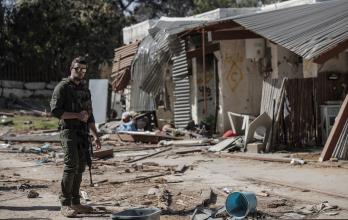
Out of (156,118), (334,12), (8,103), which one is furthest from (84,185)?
(8,103)

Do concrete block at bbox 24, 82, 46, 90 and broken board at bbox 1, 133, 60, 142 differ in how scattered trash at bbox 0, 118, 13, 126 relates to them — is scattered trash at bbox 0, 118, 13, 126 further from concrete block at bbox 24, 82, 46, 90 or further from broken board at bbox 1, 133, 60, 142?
concrete block at bbox 24, 82, 46, 90

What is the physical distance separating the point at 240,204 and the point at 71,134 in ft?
7.31

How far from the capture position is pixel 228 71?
17.0 metres

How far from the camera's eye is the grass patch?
2130 cm

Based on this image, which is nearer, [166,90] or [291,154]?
[291,154]

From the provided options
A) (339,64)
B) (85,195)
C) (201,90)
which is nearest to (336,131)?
(339,64)

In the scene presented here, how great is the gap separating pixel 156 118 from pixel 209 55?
10.5ft

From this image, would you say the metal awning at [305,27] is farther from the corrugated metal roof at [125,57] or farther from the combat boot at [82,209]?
the corrugated metal roof at [125,57]

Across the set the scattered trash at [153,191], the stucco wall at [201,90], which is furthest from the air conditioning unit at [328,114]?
the scattered trash at [153,191]

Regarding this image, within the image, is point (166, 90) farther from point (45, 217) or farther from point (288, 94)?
point (45, 217)

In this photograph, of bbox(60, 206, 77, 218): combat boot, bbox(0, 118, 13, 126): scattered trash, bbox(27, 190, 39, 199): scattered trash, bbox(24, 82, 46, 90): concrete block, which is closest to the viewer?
bbox(60, 206, 77, 218): combat boot

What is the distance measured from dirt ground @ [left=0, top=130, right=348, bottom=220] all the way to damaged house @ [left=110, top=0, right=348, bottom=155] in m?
1.68

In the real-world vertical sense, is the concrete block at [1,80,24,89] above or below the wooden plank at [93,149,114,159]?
above

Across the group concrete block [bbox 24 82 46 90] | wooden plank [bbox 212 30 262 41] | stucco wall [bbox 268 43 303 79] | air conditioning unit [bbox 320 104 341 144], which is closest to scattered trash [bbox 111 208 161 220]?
air conditioning unit [bbox 320 104 341 144]
